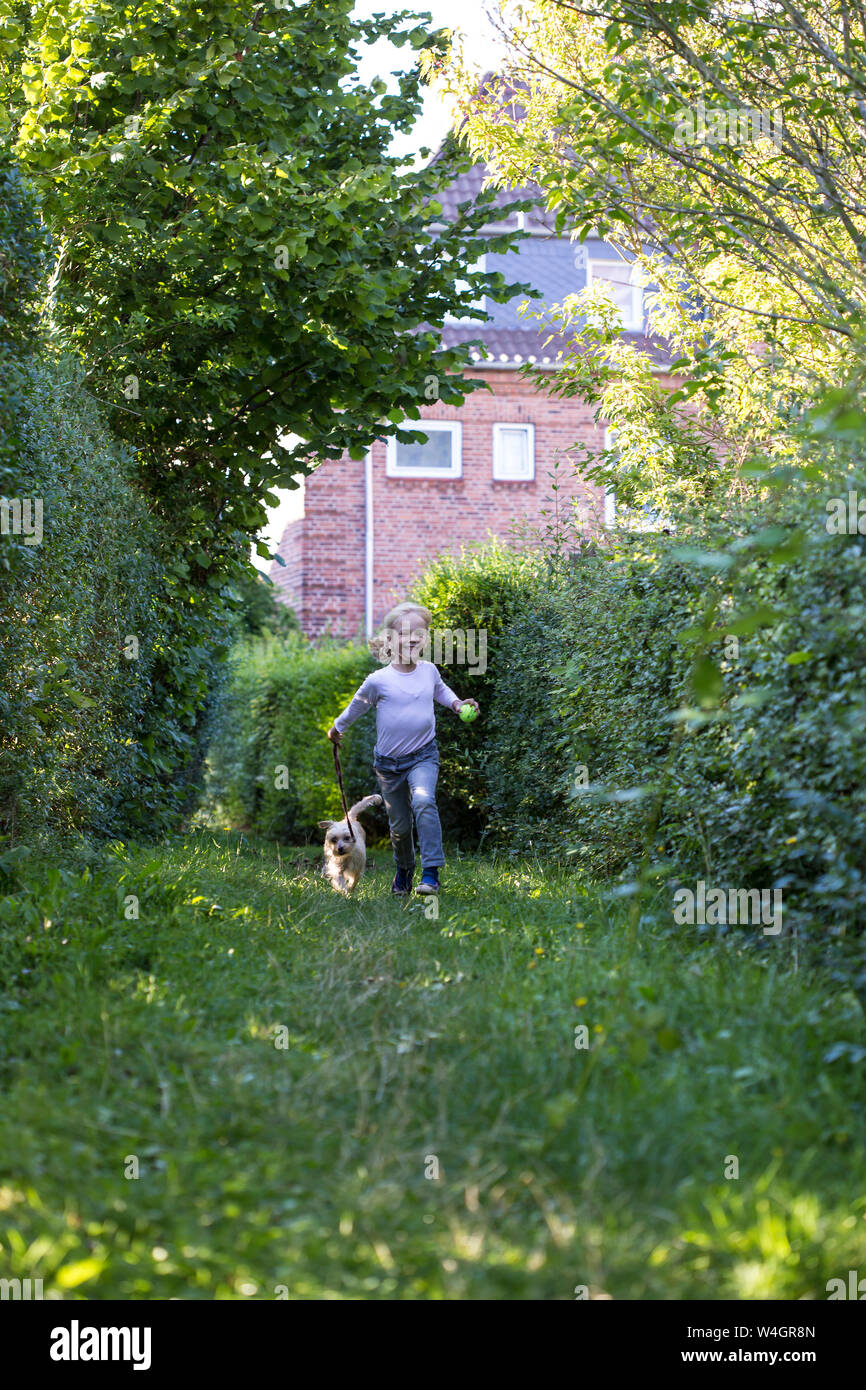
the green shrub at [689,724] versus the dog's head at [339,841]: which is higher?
the green shrub at [689,724]

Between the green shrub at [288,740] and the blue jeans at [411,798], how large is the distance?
4.76 meters

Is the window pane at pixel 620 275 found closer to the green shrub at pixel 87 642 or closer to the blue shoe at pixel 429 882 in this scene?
the green shrub at pixel 87 642

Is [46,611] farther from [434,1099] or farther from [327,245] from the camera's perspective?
[434,1099]

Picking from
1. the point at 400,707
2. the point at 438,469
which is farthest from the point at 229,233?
the point at 438,469

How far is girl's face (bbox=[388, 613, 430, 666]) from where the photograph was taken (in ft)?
28.6

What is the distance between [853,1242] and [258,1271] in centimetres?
139

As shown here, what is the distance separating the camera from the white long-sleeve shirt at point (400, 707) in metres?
8.60

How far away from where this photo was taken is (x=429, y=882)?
785 centimetres

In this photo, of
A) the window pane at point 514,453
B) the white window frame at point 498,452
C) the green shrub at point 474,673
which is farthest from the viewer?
the window pane at point 514,453

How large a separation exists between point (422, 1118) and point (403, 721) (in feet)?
16.5

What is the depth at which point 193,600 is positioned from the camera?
10.4 m

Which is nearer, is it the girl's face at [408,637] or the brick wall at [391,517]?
the girl's face at [408,637]

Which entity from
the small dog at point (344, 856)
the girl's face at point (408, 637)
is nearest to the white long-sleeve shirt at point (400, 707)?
the girl's face at point (408, 637)

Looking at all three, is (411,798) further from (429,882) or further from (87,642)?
(87,642)
